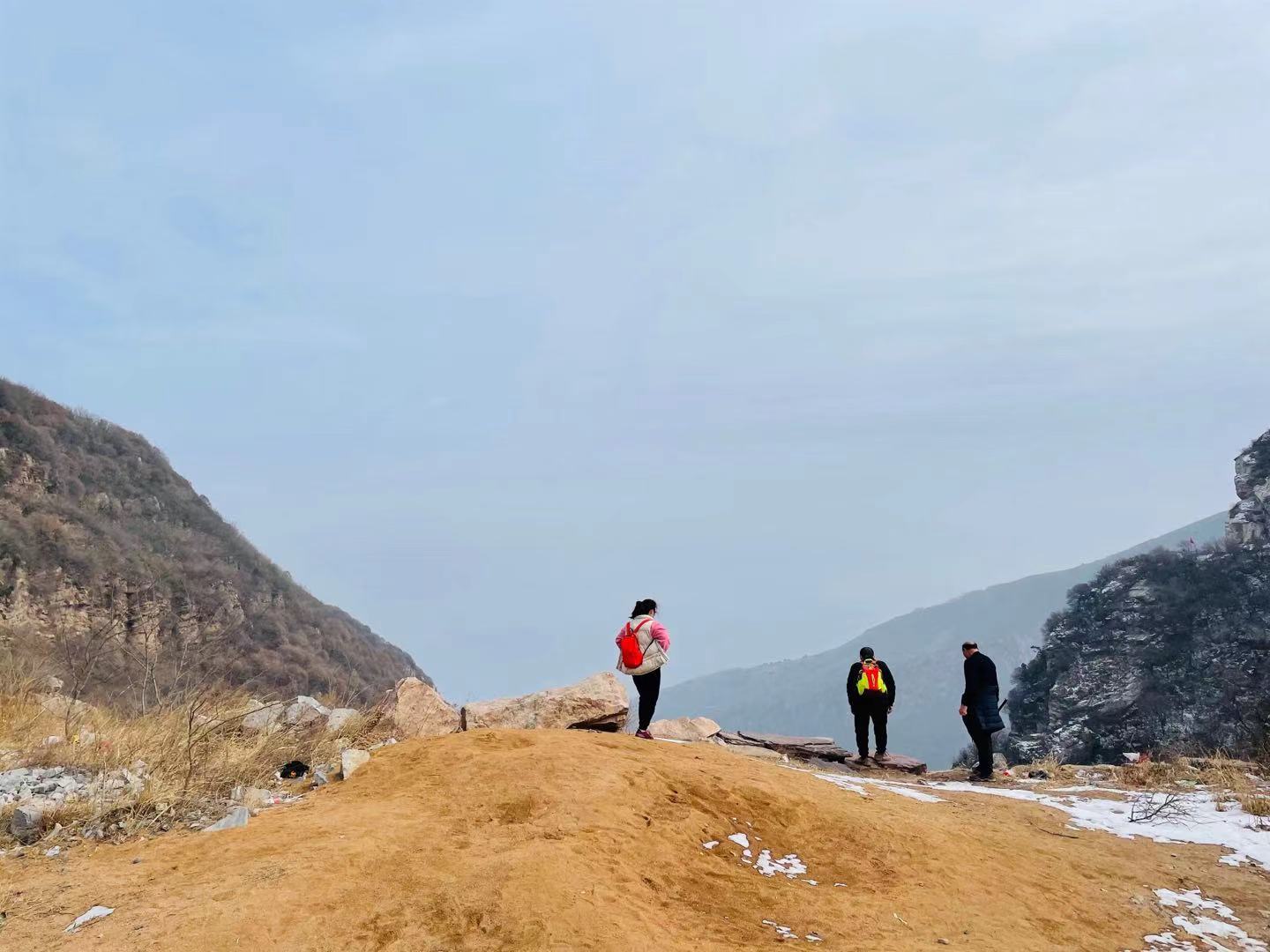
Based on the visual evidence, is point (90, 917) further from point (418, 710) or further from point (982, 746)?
Result: point (982, 746)

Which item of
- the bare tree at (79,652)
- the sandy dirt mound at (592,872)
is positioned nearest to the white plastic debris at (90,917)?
the sandy dirt mound at (592,872)

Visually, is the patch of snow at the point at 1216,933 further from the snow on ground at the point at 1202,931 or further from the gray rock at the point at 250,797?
the gray rock at the point at 250,797

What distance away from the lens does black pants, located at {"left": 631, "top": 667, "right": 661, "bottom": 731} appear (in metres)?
10.4

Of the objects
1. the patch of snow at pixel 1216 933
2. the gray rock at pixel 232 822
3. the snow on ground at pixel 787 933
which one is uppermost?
the gray rock at pixel 232 822

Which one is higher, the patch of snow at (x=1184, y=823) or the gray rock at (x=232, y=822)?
the gray rock at (x=232, y=822)

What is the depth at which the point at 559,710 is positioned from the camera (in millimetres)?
11406

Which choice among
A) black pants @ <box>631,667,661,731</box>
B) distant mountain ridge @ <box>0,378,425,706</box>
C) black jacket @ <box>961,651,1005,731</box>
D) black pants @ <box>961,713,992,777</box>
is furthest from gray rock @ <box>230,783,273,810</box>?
distant mountain ridge @ <box>0,378,425,706</box>

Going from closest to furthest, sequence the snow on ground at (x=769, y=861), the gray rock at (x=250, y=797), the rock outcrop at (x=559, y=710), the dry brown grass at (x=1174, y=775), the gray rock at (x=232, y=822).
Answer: the gray rock at (x=232, y=822), the snow on ground at (x=769, y=861), the gray rock at (x=250, y=797), the dry brown grass at (x=1174, y=775), the rock outcrop at (x=559, y=710)

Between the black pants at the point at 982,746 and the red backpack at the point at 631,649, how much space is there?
5.03 metres

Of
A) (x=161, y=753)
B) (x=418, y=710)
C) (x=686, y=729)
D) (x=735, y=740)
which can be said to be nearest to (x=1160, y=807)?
(x=735, y=740)

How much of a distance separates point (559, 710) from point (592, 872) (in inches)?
231

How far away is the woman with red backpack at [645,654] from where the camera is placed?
10.3m

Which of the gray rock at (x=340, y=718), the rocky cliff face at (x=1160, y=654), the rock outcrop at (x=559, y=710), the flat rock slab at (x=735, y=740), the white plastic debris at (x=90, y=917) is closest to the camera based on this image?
the white plastic debris at (x=90, y=917)

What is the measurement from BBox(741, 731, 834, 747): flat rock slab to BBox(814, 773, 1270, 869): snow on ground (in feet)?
8.88
